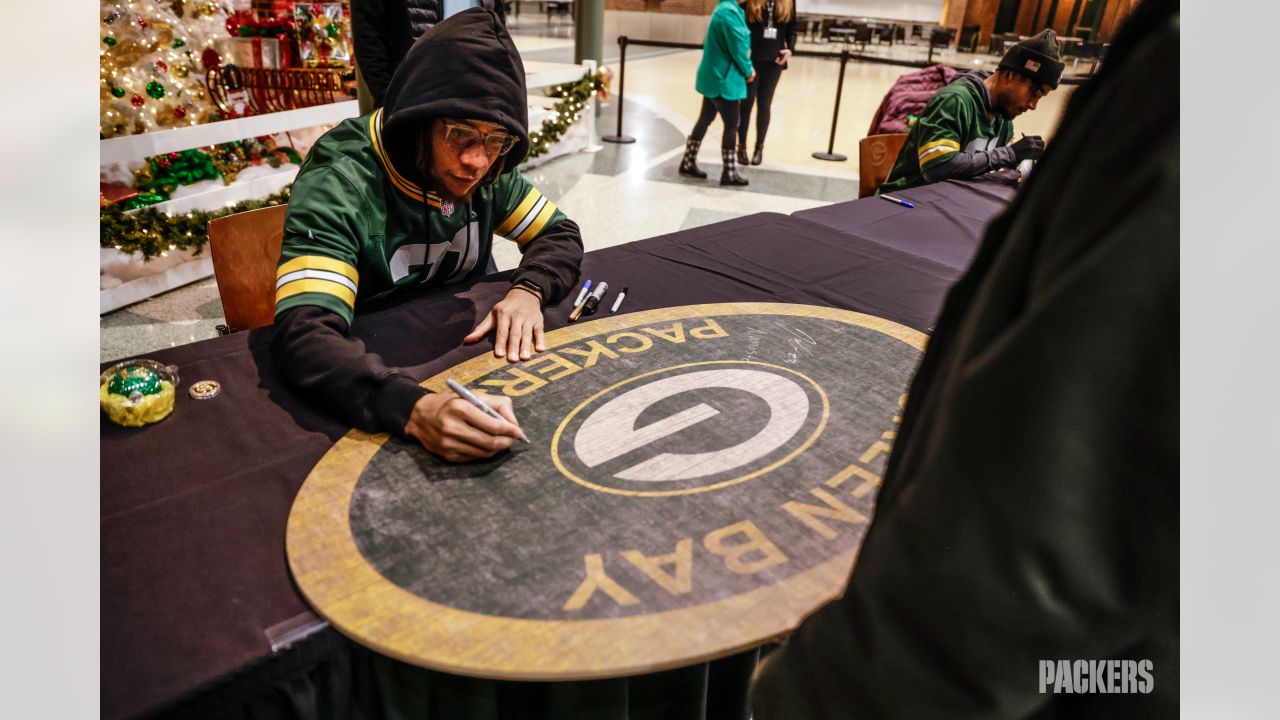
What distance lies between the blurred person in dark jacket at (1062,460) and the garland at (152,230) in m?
3.10

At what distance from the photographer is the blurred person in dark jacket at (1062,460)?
33 cm

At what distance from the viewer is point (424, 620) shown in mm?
800

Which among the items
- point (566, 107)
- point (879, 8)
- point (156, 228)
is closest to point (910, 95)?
point (566, 107)

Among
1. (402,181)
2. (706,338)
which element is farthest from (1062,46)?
(402,181)

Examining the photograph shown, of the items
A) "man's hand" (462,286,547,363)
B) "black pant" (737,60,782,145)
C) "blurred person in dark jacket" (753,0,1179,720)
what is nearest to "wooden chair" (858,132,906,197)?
"man's hand" (462,286,547,363)

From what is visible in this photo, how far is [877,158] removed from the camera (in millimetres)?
3234

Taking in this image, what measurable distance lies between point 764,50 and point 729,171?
116 cm

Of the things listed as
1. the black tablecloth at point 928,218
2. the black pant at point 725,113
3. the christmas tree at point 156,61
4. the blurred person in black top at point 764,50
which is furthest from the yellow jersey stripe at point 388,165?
the blurred person in black top at point 764,50

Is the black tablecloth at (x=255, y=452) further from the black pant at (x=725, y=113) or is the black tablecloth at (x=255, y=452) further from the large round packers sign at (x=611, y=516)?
the black pant at (x=725, y=113)

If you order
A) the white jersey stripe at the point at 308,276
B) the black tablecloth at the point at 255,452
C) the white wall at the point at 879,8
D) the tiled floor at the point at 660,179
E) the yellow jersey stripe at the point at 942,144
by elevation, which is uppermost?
the white wall at the point at 879,8

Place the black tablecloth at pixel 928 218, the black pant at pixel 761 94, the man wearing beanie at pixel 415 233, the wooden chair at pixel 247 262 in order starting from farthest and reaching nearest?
1. the black pant at pixel 761 94
2. the black tablecloth at pixel 928 218
3. the wooden chair at pixel 247 262
4. the man wearing beanie at pixel 415 233

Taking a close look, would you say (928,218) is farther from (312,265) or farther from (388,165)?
(312,265)

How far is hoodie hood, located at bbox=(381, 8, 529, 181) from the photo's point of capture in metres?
1.45

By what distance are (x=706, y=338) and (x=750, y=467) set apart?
48 cm
